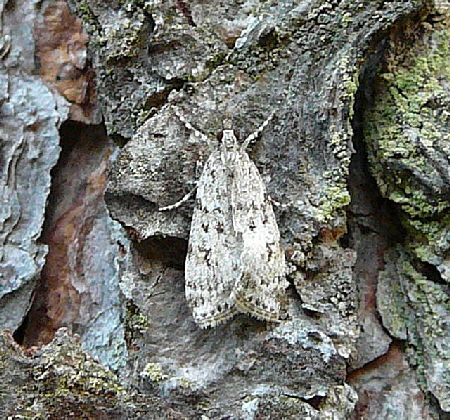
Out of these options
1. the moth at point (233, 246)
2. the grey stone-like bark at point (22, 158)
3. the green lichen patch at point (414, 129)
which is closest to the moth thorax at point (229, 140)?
the moth at point (233, 246)

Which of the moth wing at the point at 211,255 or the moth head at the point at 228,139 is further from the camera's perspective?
the moth head at the point at 228,139

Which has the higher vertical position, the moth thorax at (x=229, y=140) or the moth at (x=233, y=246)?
the moth thorax at (x=229, y=140)

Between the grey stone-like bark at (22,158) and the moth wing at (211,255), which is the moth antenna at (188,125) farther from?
the grey stone-like bark at (22,158)

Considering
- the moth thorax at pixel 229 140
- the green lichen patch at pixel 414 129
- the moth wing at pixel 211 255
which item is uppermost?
the green lichen patch at pixel 414 129

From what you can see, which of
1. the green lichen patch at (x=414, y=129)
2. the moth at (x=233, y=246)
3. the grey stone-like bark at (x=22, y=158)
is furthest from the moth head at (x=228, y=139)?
the grey stone-like bark at (x=22, y=158)

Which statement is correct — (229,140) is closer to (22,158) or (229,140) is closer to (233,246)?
(233,246)

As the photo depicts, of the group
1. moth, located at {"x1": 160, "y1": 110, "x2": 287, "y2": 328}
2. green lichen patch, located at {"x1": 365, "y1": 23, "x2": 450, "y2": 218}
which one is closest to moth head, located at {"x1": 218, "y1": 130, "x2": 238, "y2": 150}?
moth, located at {"x1": 160, "y1": 110, "x2": 287, "y2": 328}

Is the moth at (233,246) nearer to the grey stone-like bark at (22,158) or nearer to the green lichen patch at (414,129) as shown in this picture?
the green lichen patch at (414,129)

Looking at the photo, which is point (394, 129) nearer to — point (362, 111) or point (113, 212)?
point (362, 111)
